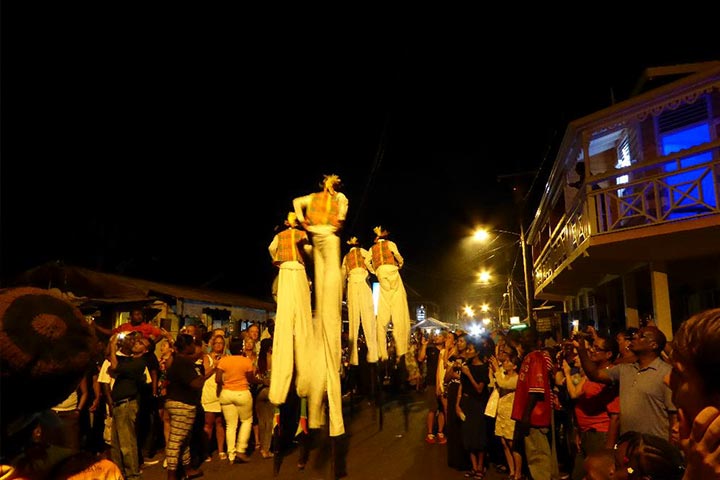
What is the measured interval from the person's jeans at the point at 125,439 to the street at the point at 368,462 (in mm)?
715

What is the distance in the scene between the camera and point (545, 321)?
1923cm

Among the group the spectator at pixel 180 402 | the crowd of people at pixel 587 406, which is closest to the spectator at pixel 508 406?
the crowd of people at pixel 587 406

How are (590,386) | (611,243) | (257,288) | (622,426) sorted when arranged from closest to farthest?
1. (622,426)
2. (590,386)
3. (611,243)
4. (257,288)

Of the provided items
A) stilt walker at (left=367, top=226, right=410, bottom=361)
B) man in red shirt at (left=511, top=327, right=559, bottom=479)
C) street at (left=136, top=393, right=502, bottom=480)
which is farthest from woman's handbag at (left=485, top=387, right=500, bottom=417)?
stilt walker at (left=367, top=226, right=410, bottom=361)

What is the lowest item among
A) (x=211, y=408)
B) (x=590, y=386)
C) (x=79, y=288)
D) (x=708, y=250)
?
(x=211, y=408)

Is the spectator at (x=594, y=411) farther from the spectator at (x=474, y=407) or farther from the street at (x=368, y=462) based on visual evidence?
the street at (x=368, y=462)

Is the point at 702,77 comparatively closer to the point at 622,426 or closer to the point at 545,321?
the point at 622,426

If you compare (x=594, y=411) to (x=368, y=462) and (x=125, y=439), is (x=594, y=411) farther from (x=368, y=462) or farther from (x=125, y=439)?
(x=125, y=439)

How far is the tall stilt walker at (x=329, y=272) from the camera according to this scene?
5.84 meters

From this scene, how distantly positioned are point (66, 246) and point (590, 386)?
23231mm

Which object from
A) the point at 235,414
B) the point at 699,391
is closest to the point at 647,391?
the point at 699,391

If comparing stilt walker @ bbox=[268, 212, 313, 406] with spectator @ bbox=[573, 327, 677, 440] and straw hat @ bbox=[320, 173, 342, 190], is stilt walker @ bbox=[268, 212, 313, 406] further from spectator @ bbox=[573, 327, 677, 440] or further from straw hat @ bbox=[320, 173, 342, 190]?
spectator @ bbox=[573, 327, 677, 440]

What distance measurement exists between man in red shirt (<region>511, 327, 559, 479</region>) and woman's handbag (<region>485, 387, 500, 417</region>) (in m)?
0.77

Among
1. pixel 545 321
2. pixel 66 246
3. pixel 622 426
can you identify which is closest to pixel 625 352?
pixel 622 426
